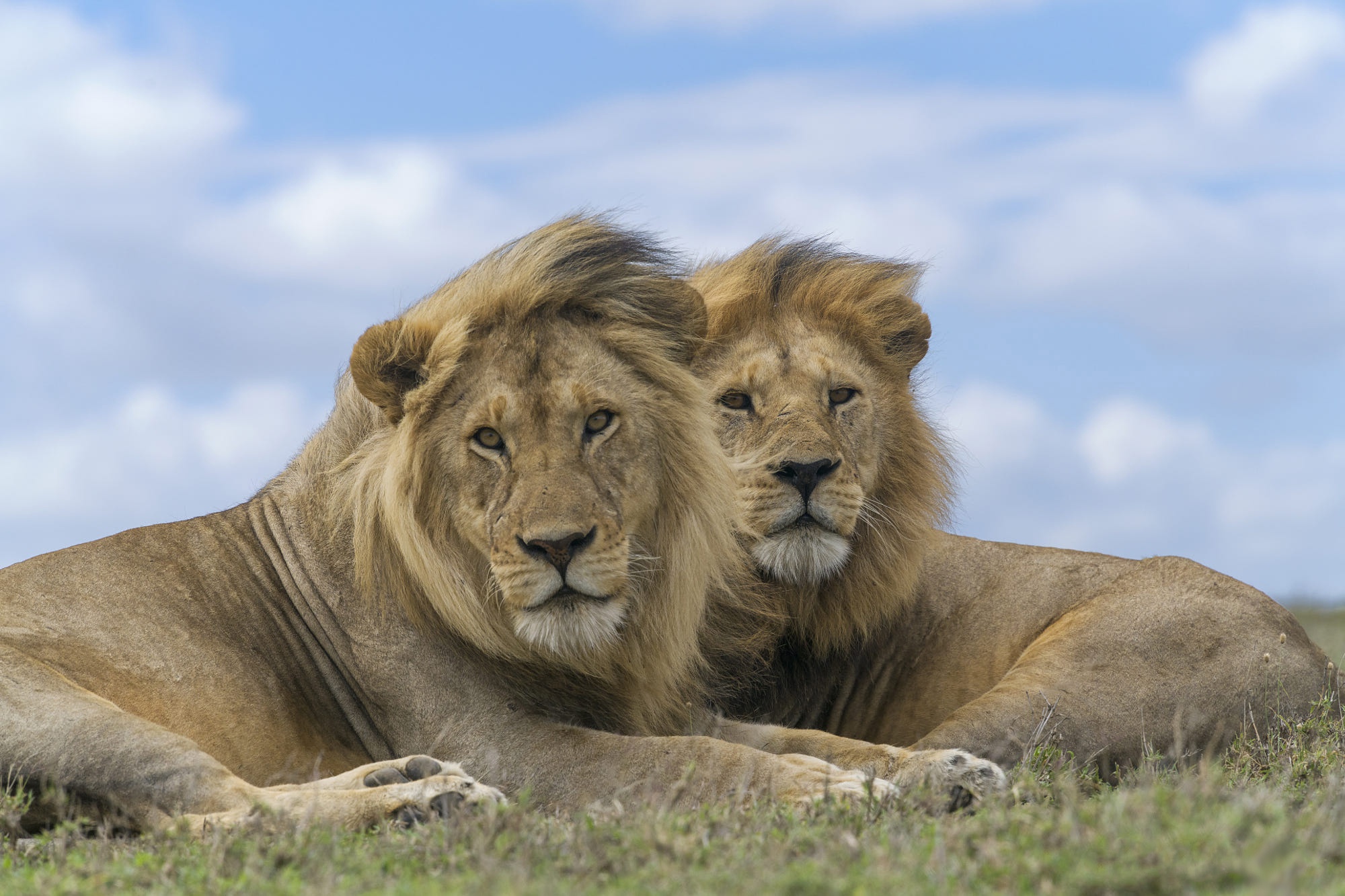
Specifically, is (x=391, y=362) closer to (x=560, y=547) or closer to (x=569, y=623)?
(x=560, y=547)

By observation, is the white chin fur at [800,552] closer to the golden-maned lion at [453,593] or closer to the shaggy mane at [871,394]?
the shaggy mane at [871,394]

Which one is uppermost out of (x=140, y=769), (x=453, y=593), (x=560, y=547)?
(x=560, y=547)

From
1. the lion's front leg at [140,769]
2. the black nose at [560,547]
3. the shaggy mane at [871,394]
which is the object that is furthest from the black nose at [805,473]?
the lion's front leg at [140,769]

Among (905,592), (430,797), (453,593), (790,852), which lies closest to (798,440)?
(905,592)

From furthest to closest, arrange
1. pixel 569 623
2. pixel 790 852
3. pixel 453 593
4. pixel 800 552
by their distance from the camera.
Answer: pixel 800 552 → pixel 453 593 → pixel 569 623 → pixel 790 852

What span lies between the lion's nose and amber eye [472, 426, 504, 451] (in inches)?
13.9

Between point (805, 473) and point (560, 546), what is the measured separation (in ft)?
4.32

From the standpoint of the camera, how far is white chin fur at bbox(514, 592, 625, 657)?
4.42 metres

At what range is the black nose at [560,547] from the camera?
14.0ft

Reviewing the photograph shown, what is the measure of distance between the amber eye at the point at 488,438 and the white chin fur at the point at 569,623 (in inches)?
20.5

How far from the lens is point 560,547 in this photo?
4.29m

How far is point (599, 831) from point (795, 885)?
0.84 m

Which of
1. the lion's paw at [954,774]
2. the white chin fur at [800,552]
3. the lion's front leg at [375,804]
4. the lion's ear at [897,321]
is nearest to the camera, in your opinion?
the lion's front leg at [375,804]

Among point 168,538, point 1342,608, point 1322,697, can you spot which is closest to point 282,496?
point 168,538
